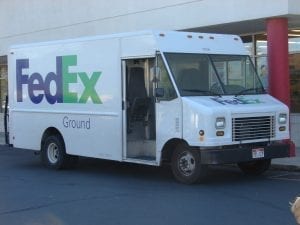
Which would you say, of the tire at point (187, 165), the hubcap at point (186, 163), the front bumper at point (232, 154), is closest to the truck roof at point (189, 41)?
the tire at point (187, 165)

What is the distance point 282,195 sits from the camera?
9.62 metres

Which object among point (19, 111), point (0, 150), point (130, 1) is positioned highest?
point (130, 1)

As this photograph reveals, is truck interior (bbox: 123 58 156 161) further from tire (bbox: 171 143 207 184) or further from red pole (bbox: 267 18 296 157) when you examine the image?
red pole (bbox: 267 18 296 157)

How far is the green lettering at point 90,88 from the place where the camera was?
1234 cm

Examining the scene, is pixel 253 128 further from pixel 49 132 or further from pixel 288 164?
pixel 49 132

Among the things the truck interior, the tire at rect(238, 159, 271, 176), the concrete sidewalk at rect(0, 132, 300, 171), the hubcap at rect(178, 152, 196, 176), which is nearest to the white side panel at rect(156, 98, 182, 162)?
the hubcap at rect(178, 152, 196, 176)

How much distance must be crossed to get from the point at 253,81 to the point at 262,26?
4.27m

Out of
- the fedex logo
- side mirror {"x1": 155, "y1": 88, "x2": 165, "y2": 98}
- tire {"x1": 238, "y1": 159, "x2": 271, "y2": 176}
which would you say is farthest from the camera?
the fedex logo

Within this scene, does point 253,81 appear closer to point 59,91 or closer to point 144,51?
point 144,51

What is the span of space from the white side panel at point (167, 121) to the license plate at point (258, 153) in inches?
50.6

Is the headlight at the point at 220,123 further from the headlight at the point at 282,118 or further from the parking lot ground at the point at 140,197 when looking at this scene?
the headlight at the point at 282,118

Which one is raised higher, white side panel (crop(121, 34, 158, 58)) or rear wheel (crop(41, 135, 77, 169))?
white side panel (crop(121, 34, 158, 58))

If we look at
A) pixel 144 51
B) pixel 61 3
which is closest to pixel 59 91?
pixel 144 51

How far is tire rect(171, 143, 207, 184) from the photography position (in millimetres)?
10578
